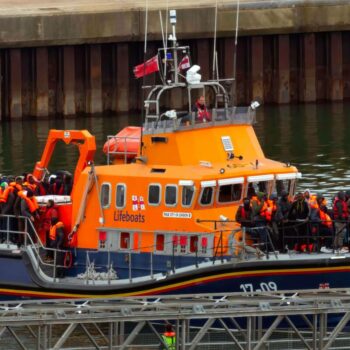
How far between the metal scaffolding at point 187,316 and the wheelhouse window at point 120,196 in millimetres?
3690

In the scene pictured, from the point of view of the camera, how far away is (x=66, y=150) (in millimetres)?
52156

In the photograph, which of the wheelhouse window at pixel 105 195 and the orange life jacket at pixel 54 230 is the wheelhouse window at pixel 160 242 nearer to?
the wheelhouse window at pixel 105 195

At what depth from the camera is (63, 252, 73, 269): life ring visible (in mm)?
32312

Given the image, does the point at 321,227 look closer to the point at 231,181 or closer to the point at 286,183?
the point at 286,183

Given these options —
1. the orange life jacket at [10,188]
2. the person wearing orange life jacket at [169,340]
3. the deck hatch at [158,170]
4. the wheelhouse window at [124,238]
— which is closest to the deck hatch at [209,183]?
the deck hatch at [158,170]

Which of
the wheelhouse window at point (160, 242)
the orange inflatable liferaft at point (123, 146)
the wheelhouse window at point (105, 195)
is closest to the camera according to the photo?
the wheelhouse window at point (160, 242)

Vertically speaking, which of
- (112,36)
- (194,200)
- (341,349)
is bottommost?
(341,349)

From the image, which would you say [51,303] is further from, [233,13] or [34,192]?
[233,13]

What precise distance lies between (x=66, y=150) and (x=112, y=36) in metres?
6.09

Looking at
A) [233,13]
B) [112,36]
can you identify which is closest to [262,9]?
[233,13]

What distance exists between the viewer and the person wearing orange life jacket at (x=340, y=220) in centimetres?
3092

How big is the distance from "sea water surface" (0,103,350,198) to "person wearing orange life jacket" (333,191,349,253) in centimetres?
1172

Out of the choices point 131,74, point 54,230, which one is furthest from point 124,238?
point 131,74

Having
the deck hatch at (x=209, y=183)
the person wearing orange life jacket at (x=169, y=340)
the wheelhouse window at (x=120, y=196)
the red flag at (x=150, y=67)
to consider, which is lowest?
the person wearing orange life jacket at (x=169, y=340)
